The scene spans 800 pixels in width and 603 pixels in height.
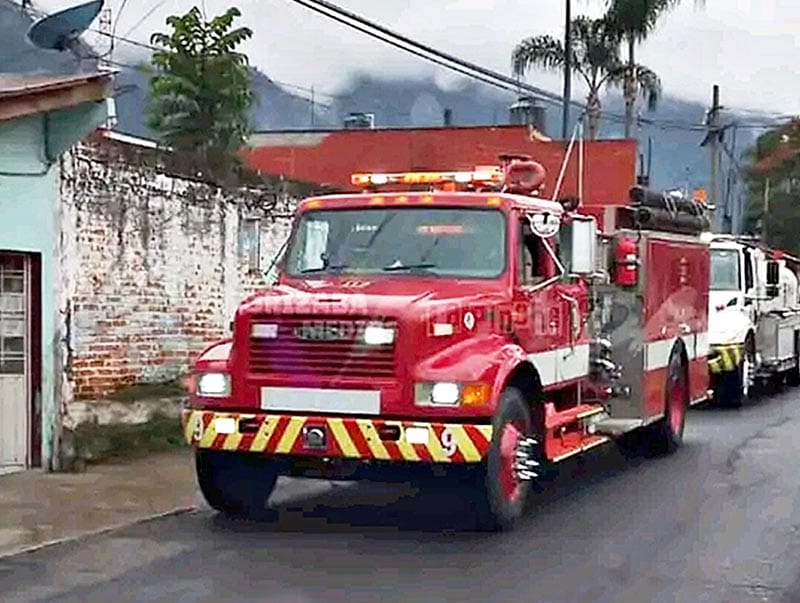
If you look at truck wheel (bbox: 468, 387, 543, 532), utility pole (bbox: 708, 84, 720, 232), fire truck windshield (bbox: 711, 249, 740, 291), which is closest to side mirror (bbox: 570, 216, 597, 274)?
truck wheel (bbox: 468, 387, 543, 532)

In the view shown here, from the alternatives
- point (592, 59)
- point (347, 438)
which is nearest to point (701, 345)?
point (347, 438)

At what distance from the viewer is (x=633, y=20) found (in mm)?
36406

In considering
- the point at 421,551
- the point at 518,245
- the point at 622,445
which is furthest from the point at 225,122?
the point at 421,551

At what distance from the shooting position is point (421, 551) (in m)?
9.80

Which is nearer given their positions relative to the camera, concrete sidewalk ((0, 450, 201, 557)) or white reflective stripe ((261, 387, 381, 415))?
white reflective stripe ((261, 387, 381, 415))

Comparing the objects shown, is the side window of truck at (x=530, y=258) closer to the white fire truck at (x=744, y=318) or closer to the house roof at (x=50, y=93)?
the house roof at (x=50, y=93)

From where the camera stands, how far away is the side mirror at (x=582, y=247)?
11.8 m

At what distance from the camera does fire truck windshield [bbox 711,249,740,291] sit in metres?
22.1

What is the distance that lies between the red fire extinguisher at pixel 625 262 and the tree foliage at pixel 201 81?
14.9 metres

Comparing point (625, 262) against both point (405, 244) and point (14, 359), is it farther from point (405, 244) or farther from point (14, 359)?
point (14, 359)

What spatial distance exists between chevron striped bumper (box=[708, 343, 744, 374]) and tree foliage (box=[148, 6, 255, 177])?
10.6 metres

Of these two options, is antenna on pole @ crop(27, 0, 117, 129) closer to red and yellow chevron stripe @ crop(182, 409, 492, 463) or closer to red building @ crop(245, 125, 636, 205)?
red and yellow chevron stripe @ crop(182, 409, 492, 463)

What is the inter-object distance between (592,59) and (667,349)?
23165 millimetres

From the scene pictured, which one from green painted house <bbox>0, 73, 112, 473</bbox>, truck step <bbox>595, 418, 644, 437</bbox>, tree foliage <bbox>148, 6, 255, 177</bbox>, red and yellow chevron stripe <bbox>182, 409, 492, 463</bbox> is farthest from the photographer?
tree foliage <bbox>148, 6, 255, 177</bbox>
